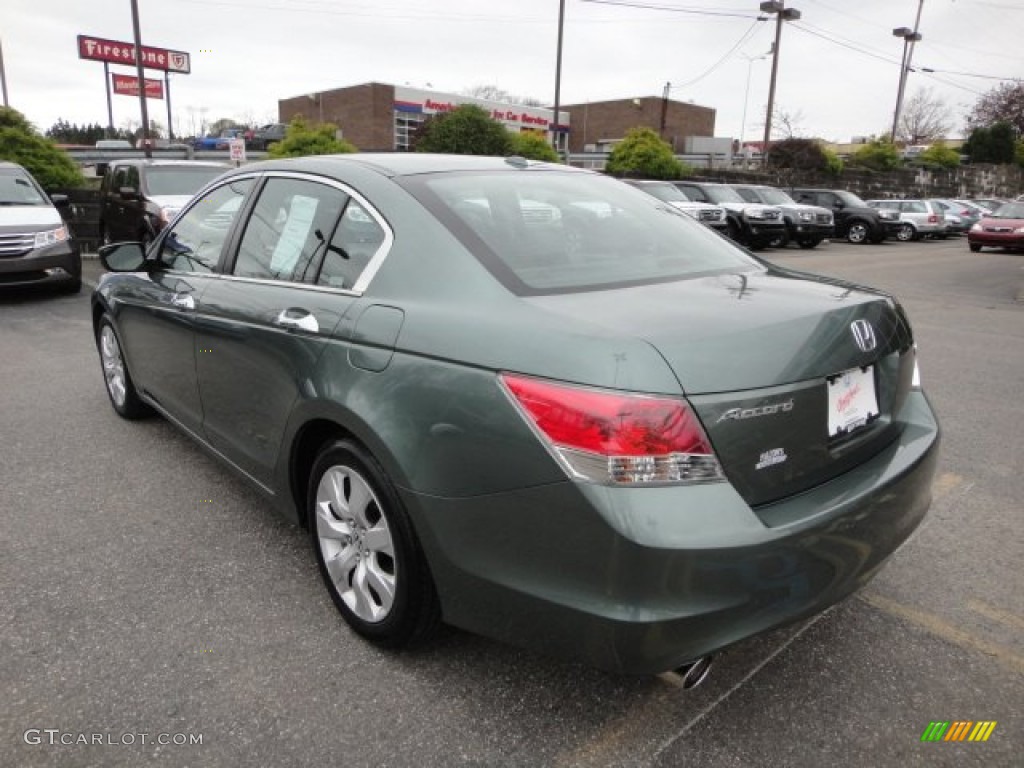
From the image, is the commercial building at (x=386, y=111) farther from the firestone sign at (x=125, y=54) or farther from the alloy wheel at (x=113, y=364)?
A: the alloy wheel at (x=113, y=364)

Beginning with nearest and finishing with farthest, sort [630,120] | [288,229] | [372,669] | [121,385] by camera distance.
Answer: [372,669] → [288,229] → [121,385] → [630,120]

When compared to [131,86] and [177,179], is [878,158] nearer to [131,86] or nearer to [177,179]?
[177,179]

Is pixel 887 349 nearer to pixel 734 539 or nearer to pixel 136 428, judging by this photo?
pixel 734 539

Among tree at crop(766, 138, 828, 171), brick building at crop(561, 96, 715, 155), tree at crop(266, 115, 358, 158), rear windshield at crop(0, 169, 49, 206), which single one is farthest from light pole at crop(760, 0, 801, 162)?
rear windshield at crop(0, 169, 49, 206)

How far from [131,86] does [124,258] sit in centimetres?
6092

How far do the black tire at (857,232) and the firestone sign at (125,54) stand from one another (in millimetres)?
40615

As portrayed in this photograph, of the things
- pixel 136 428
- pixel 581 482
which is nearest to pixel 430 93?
pixel 136 428

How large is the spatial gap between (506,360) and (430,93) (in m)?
49.7

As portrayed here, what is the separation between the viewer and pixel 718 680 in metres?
2.38

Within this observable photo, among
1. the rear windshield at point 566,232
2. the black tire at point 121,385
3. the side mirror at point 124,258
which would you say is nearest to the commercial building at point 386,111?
the black tire at point 121,385

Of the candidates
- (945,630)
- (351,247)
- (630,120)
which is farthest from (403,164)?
(630,120)

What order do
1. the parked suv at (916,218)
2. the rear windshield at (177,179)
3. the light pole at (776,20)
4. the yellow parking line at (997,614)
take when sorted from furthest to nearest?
the light pole at (776,20) → the parked suv at (916,218) → the rear windshield at (177,179) → the yellow parking line at (997,614)

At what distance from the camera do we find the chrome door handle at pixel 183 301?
11.3ft

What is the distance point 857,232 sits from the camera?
25.1m
